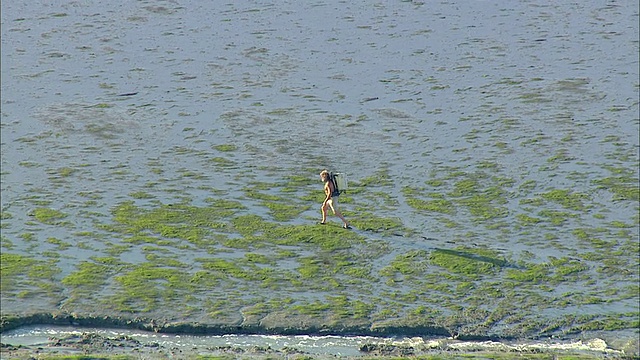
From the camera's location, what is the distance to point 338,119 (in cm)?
4003

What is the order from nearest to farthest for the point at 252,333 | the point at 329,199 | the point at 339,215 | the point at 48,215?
the point at 252,333 < the point at 339,215 < the point at 329,199 < the point at 48,215

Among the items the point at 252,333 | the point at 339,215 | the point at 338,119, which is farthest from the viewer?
the point at 338,119

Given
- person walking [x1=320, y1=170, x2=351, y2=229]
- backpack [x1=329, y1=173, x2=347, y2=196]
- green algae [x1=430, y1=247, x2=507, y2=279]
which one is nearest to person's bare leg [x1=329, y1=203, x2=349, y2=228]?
person walking [x1=320, y1=170, x2=351, y2=229]

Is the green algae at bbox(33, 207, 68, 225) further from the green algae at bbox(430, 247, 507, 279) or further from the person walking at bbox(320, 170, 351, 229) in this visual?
the green algae at bbox(430, 247, 507, 279)

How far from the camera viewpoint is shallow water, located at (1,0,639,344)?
3045cm

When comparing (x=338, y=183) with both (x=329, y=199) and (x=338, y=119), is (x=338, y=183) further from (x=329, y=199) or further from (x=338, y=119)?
(x=338, y=119)

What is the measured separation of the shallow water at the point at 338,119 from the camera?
30.5m

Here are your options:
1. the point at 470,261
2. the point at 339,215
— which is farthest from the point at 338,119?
the point at 470,261

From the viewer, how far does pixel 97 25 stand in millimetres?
50969

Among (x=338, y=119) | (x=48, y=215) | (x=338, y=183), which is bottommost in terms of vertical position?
(x=338, y=119)

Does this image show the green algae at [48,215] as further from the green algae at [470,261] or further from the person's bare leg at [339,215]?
the green algae at [470,261]

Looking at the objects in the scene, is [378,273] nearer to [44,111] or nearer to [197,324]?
[197,324]

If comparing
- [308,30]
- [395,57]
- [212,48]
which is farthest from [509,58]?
[212,48]

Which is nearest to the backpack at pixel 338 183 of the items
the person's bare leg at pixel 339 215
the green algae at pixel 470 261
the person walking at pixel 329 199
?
the person walking at pixel 329 199
